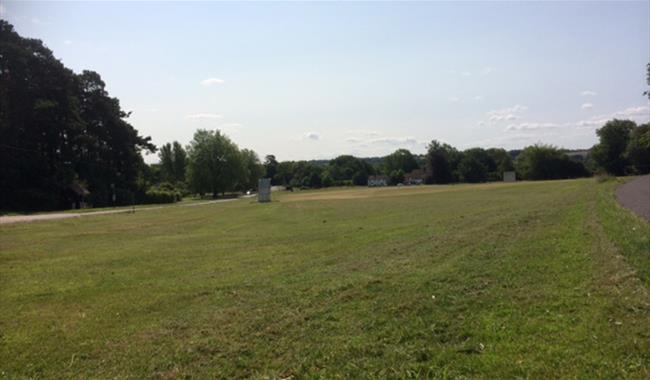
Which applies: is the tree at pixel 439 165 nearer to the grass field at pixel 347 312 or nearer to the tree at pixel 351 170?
the tree at pixel 351 170

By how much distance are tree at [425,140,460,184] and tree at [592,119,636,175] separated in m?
40.9

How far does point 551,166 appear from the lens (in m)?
132

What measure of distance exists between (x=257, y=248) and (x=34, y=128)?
5195 centimetres

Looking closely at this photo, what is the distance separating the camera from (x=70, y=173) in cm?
6169

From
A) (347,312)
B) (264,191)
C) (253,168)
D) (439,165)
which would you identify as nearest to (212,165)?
(253,168)

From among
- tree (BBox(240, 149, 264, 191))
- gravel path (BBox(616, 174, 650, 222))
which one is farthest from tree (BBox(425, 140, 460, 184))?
gravel path (BBox(616, 174, 650, 222))

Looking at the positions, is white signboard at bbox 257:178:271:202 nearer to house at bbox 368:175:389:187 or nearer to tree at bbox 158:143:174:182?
tree at bbox 158:143:174:182

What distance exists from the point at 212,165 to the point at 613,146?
83.3 meters

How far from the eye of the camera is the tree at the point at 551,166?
132 m

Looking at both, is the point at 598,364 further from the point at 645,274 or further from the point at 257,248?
the point at 257,248

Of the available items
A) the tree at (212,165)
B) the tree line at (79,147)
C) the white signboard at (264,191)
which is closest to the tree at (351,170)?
the tree line at (79,147)

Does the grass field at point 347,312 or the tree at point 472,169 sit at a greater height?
the tree at point 472,169

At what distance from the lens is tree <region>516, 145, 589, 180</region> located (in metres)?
132

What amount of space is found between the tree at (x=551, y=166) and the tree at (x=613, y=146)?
49.1ft
